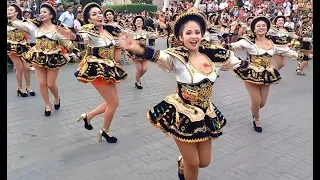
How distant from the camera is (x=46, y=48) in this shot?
6730 millimetres

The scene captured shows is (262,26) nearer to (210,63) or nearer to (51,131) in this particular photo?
(210,63)

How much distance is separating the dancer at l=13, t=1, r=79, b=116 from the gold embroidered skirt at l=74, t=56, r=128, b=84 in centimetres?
140

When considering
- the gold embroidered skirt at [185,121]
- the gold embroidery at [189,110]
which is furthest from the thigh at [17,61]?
the gold embroidery at [189,110]

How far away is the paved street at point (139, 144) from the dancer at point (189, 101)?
1.03 meters

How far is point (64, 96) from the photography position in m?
8.34

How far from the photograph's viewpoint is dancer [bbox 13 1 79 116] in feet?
21.6

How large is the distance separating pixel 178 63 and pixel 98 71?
1.93m

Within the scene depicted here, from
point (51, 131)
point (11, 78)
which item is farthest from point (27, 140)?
point (11, 78)

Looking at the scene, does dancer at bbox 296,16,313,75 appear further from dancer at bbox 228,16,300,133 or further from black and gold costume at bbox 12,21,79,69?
black and gold costume at bbox 12,21,79,69

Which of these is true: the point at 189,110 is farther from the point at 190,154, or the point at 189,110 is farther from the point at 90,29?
the point at 90,29

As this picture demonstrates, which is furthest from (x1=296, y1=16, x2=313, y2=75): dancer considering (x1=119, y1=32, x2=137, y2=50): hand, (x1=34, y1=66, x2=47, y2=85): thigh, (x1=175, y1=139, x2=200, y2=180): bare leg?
(x1=119, y1=32, x2=137, y2=50): hand

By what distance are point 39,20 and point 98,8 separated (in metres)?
1.97

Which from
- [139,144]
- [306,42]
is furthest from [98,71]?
[306,42]
